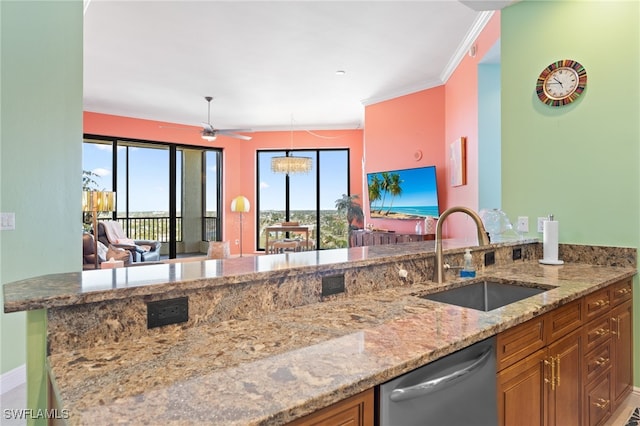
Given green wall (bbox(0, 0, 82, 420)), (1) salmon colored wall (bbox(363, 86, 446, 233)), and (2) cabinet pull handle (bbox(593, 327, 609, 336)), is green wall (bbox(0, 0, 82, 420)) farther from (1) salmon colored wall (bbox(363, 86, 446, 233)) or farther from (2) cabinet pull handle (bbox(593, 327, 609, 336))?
(1) salmon colored wall (bbox(363, 86, 446, 233))

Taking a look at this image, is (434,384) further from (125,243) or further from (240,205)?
(240,205)

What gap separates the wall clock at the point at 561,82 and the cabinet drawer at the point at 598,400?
1768mm

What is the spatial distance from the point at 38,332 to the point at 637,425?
2.77 meters

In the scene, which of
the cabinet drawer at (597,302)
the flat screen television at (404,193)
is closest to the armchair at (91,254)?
the flat screen television at (404,193)

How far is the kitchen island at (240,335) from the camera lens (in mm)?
727

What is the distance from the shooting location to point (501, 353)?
1.25m

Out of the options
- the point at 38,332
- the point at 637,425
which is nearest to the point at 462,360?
the point at 38,332

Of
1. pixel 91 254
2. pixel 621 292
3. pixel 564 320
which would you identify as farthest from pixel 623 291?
pixel 91 254

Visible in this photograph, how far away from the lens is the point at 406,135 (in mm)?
5742

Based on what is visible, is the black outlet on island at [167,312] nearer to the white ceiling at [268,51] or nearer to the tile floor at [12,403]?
the tile floor at [12,403]

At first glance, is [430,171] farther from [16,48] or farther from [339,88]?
[16,48]

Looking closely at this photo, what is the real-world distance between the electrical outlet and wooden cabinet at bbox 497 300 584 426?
1.17m

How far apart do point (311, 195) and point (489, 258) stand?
20.6 ft

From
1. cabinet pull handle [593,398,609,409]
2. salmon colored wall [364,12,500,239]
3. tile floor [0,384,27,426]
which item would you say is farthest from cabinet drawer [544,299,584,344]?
tile floor [0,384,27,426]
